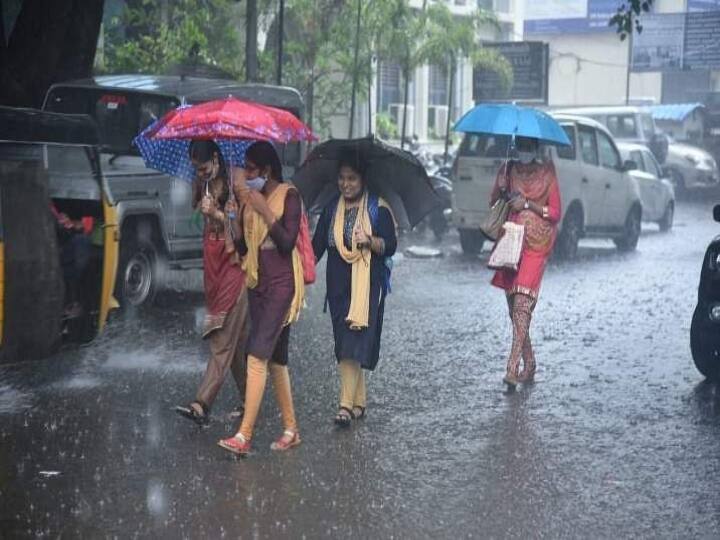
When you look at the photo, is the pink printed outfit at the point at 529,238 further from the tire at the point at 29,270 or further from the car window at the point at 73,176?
the tire at the point at 29,270

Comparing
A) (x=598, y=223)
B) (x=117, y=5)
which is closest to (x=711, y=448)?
(x=598, y=223)

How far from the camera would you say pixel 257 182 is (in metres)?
6.96

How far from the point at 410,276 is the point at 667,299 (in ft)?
10.0

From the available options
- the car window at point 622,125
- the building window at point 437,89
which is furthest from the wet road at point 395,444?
the building window at point 437,89

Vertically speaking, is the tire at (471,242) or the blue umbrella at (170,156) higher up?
the blue umbrella at (170,156)

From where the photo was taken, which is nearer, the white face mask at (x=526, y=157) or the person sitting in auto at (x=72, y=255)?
the person sitting in auto at (x=72, y=255)

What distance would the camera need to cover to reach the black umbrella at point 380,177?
742cm

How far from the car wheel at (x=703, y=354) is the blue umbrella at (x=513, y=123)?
60.4 inches

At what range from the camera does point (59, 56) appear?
13.3m

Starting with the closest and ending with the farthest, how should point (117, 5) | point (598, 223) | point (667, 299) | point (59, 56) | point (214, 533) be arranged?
point (214, 533) < point (59, 56) < point (667, 299) < point (598, 223) < point (117, 5)

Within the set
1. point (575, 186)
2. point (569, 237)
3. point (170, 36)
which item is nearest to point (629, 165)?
point (575, 186)

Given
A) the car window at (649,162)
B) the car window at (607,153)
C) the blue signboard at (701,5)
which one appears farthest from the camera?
the blue signboard at (701,5)

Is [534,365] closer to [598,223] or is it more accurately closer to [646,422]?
[646,422]

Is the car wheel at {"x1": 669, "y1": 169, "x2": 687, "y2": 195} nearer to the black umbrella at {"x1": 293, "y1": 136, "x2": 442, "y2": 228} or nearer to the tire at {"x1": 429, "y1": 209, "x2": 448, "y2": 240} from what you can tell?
the tire at {"x1": 429, "y1": 209, "x2": 448, "y2": 240}
